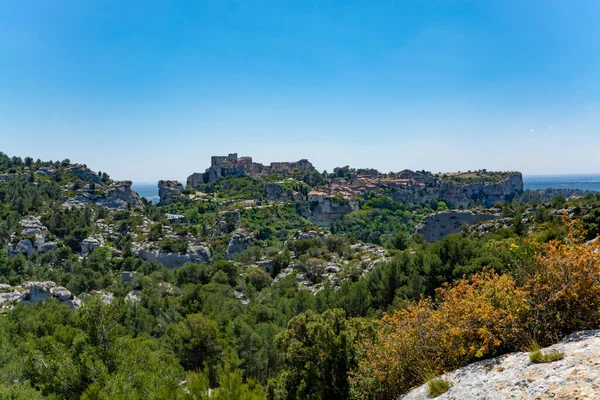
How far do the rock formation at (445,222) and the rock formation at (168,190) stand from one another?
274 feet

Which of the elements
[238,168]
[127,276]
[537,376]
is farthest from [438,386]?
[238,168]

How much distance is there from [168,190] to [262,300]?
97.3 metres

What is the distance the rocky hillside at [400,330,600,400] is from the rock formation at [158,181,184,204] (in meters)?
120

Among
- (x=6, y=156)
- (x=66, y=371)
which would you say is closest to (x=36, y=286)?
(x=66, y=371)

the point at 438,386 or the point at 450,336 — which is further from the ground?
the point at 450,336

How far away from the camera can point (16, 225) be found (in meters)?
62.2

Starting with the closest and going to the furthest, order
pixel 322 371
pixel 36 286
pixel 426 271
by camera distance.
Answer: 1. pixel 322 371
2. pixel 426 271
3. pixel 36 286

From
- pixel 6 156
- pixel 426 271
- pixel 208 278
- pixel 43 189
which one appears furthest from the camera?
pixel 6 156

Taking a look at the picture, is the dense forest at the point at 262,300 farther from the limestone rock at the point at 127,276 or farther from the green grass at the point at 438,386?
the green grass at the point at 438,386

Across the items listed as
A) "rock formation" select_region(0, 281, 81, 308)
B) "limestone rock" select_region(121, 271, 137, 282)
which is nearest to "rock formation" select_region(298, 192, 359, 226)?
"limestone rock" select_region(121, 271, 137, 282)

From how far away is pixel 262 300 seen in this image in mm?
37656

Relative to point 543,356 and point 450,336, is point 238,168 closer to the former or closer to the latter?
point 450,336

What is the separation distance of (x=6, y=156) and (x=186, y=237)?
82.4m

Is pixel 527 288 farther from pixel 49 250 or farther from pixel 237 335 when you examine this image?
pixel 49 250
